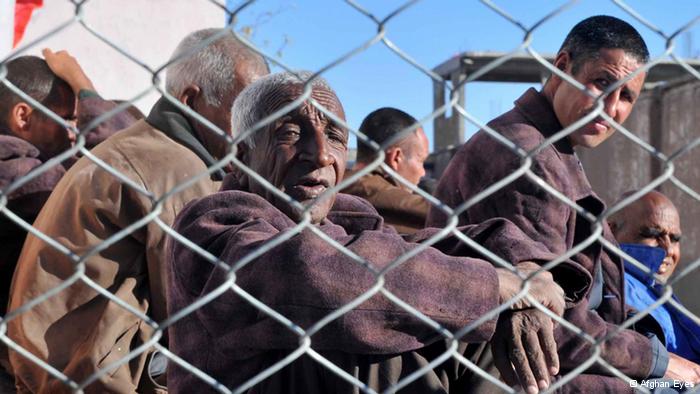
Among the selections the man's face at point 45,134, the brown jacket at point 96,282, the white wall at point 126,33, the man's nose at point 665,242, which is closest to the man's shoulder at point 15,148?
the man's face at point 45,134

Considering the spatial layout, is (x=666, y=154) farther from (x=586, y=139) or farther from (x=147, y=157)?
(x=147, y=157)

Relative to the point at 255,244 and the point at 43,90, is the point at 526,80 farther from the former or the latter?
the point at 255,244

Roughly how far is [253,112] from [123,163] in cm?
82

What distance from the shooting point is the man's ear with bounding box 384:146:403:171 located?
4.99 metres

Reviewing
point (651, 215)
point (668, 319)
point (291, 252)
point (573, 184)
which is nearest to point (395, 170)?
point (651, 215)

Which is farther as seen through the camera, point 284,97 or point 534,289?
point 284,97

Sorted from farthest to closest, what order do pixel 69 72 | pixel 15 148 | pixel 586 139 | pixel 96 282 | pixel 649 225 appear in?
pixel 649 225, pixel 69 72, pixel 15 148, pixel 586 139, pixel 96 282

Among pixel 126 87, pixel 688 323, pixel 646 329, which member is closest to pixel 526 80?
pixel 126 87

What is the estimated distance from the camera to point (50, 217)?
301cm

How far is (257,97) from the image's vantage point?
235 centimetres

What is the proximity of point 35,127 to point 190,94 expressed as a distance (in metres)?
0.77

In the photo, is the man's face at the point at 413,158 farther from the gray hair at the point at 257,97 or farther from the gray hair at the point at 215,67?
the gray hair at the point at 257,97

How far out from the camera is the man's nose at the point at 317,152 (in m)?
2.25

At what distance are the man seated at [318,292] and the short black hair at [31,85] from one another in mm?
1882
